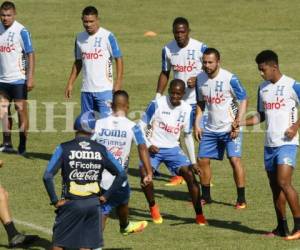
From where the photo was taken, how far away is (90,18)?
62.8ft

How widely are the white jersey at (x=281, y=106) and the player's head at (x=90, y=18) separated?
500cm

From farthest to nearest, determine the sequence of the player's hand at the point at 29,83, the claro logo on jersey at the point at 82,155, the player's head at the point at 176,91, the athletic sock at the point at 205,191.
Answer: the player's hand at the point at 29,83 < the athletic sock at the point at 205,191 < the player's head at the point at 176,91 < the claro logo on jersey at the point at 82,155

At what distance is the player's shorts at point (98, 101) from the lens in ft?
63.8

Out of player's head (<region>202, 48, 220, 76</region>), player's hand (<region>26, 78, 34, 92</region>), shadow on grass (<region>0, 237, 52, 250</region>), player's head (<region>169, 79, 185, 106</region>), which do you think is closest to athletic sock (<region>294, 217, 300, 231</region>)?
player's head (<region>169, 79, 185, 106</region>)

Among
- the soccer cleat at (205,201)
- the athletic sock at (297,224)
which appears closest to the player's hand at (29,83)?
the soccer cleat at (205,201)

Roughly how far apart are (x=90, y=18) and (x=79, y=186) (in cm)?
718

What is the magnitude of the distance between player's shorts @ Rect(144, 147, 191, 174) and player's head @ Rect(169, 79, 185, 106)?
2.27 ft

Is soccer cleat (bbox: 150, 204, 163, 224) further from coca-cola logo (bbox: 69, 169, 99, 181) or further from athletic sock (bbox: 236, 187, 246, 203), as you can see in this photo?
coca-cola logo (bbox: 69, 169, 99, 181)

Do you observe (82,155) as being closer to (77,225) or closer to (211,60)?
(77,225)

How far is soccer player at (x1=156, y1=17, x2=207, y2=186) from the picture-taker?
1850cm

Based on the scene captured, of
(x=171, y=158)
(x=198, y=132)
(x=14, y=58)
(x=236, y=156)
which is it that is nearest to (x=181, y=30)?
(x=198, y=132)

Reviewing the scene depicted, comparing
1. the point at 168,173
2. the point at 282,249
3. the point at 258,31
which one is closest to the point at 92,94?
the point at 168,173

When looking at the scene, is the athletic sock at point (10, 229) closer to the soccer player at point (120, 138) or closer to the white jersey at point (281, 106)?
the soccer player at point (120, 138)

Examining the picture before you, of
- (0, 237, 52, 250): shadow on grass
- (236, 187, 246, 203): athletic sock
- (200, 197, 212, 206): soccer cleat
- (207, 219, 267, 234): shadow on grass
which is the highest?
(236, 187, 246, 203): athletic sock
